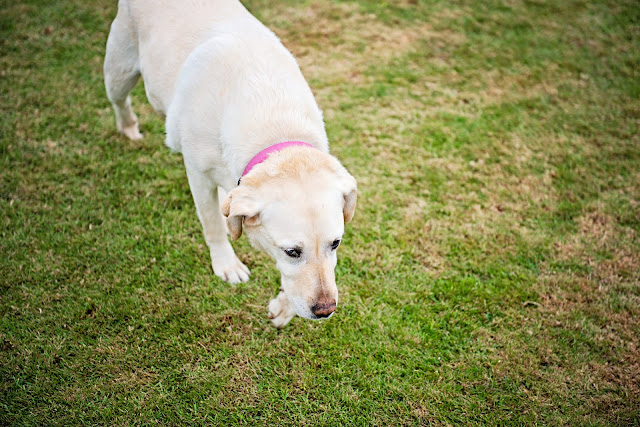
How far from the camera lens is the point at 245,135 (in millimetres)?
2584

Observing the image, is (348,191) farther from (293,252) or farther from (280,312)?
(280,312)

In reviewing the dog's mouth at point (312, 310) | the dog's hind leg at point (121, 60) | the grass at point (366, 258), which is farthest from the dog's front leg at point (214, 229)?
the dog's hind leg at point (121, 60)

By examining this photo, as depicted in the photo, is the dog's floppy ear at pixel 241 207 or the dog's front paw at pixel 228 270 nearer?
the dog's floppy ear at pixel 241 207

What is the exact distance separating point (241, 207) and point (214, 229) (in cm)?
123

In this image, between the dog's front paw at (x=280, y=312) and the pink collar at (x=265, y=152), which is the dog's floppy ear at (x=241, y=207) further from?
the dog's front paw at (x=280, y=312)

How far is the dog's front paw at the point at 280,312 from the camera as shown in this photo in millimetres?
3162

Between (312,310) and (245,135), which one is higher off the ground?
(245,135)

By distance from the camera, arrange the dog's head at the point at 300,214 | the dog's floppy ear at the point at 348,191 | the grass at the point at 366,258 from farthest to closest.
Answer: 1. the grass at the point at 366,258
2. the dog's floppy ear at the point at 348,191
3. the dog's head at the point at 300,214

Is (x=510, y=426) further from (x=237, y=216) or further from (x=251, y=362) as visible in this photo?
(x=237, y=216)

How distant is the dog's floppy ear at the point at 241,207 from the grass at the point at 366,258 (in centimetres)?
124

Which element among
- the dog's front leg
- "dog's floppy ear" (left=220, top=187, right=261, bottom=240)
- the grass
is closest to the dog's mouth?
"dog's floppy ear" (left=220, top=187, right=261, bottom=240)

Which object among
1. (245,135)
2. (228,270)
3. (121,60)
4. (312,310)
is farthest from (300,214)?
(121,60)

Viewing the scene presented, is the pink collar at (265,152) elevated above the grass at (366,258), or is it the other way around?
the pink collar at (265,152)

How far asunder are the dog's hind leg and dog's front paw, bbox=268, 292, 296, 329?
2.31 meters
